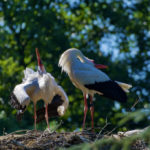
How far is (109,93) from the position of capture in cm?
816

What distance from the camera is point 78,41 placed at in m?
18.1

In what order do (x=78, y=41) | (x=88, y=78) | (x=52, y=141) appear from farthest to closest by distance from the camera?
(x=78, y=41) < (x=88, y=78) < (x=52, y=141)

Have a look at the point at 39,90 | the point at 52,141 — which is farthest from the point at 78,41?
the point at 52,141

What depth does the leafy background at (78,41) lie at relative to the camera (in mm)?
15773

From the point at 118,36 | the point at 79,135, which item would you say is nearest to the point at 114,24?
the point at 118,36

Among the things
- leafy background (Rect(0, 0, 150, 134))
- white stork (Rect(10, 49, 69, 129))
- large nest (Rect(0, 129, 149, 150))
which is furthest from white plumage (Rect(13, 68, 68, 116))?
leafy background (Rect(0, 0, 150, 134))

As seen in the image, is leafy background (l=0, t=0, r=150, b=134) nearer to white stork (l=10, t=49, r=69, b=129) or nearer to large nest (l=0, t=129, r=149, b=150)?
white stork (l=10, t=49, r=69, b=129)

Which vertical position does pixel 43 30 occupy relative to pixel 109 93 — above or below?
above

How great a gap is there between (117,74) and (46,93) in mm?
7017

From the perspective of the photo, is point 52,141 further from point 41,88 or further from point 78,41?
point 78,41

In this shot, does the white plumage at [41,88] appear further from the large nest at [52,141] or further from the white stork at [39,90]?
the large nest at [52,141]

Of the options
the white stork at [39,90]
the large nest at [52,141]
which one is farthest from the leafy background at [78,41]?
the large nest at [52,141]

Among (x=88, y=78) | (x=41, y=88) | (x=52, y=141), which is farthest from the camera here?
(x=41, y=88)

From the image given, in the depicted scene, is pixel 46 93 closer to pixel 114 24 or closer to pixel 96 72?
pixel 96 72
